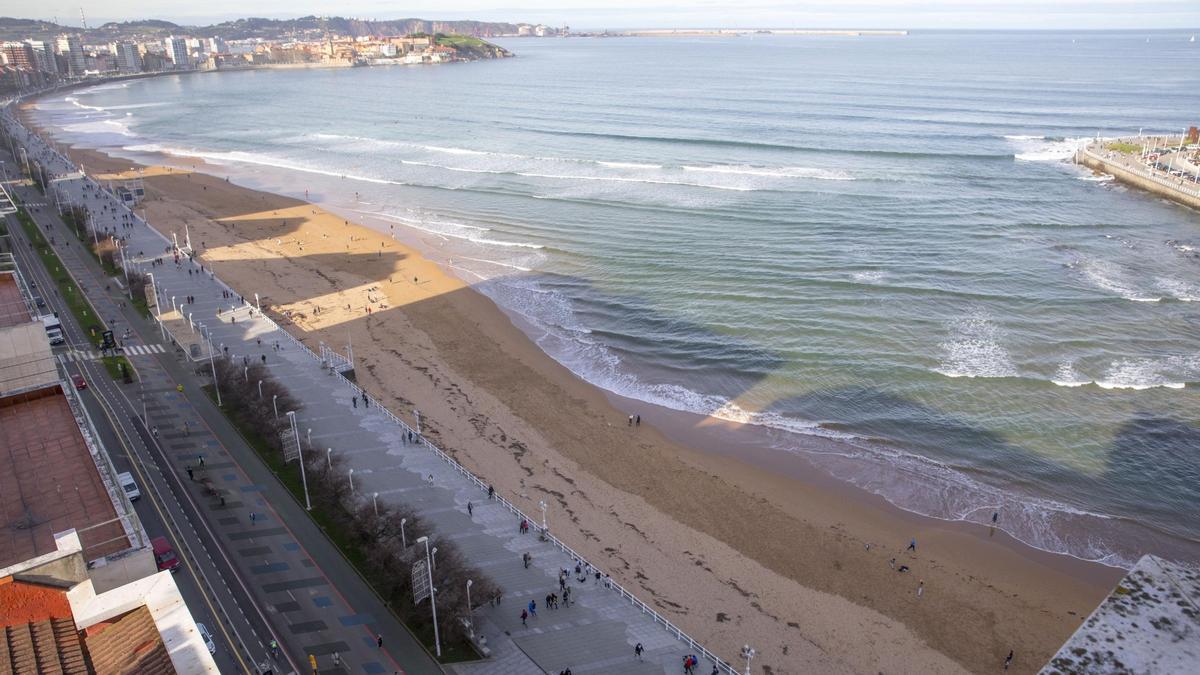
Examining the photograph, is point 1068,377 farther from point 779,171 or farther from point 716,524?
point 779,171

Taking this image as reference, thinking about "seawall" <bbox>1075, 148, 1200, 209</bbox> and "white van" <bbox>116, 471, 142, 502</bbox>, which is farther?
"seawall" <bbox>1075, 148, 1200, 209</bbox>

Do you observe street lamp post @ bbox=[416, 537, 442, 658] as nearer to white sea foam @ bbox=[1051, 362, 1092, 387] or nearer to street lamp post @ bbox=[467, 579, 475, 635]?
street lamp post @ bbox=[467, 579, 475, 635]

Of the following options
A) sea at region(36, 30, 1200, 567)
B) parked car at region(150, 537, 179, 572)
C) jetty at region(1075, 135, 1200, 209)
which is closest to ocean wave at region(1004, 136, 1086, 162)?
sea at region(36, 30, 1200, 567)

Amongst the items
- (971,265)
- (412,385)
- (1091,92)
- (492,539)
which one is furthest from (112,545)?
(1091,92)

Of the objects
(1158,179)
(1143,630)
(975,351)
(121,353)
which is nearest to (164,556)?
(121,353)

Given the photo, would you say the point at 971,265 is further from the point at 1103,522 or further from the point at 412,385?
the point at 412,385

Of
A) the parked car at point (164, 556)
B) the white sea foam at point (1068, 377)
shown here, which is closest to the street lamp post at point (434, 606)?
the parked car at point (164, 556)
